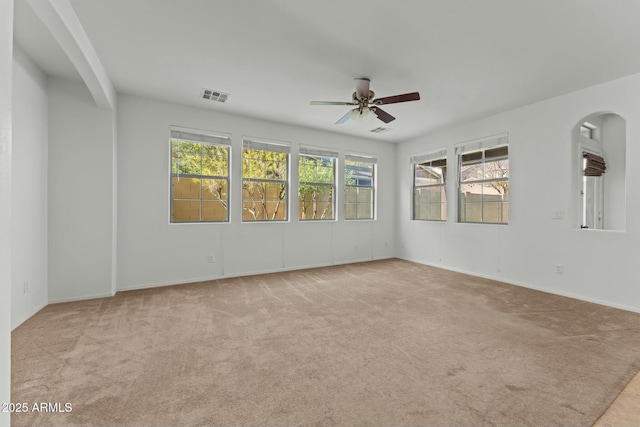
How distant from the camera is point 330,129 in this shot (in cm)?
582

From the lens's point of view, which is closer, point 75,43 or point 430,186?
point 75,43

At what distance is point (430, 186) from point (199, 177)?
474cm

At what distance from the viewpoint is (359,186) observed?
6.54 metres

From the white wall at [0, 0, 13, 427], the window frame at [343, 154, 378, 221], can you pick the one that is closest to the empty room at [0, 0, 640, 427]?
the white wall at [0, 0, 13, 427]

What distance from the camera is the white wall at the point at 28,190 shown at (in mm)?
2830

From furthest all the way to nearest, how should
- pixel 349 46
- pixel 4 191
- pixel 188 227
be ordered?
pixel 188 227, pixel 349 46, pixel 4 191

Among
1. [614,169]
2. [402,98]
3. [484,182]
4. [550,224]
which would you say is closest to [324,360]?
[402,98]

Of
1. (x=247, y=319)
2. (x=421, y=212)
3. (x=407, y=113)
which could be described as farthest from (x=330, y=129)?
(x=247, y=319)

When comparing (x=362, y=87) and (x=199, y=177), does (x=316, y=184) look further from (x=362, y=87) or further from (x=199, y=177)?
(x=362, y=87)

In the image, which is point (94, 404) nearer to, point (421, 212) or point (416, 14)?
point (416, 14)

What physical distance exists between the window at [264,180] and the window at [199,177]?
0.36 meters

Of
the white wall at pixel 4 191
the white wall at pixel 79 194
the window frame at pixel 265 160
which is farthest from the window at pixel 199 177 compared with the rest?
the white wall at pixel 4 191

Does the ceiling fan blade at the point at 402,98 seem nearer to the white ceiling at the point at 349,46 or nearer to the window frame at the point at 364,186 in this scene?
the white ceiling at the point at 349,46

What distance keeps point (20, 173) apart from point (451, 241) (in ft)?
21.3
